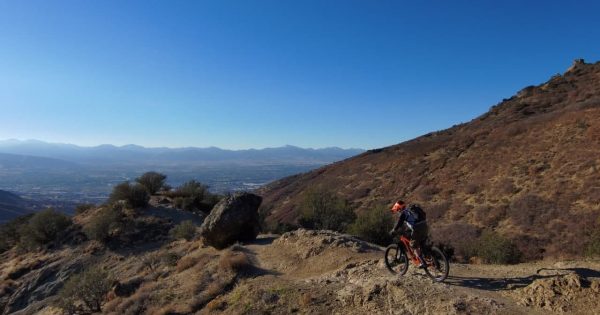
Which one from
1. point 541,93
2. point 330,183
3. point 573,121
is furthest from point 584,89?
point 330,183

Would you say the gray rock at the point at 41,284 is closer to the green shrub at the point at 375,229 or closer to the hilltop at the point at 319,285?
the hilltop at the point at 319,285

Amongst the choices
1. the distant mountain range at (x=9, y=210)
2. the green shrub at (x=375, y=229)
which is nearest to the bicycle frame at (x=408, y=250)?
the green shrub at (x=375, y=229)

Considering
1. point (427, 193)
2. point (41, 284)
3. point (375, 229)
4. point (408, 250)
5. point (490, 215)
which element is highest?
point (408, 250)

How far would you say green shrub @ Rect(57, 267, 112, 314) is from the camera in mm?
18031

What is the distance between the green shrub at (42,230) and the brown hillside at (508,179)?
24849 millimetres

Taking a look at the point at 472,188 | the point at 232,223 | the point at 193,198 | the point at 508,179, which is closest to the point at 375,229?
the point at 232,223

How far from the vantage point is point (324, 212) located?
102ft

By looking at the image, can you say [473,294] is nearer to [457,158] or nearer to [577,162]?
[577,162]

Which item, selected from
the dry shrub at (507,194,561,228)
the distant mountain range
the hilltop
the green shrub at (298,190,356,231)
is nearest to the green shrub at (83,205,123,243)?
the hilltop

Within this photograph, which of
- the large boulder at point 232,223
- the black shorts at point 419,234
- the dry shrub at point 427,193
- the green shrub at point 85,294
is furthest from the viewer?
the dry shrub at point 427,193

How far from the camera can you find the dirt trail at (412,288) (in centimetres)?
920

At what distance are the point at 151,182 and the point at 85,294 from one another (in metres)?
21.3

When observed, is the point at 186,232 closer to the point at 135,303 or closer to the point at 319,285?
the point at 135,303

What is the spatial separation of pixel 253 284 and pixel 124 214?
22.9 meters
